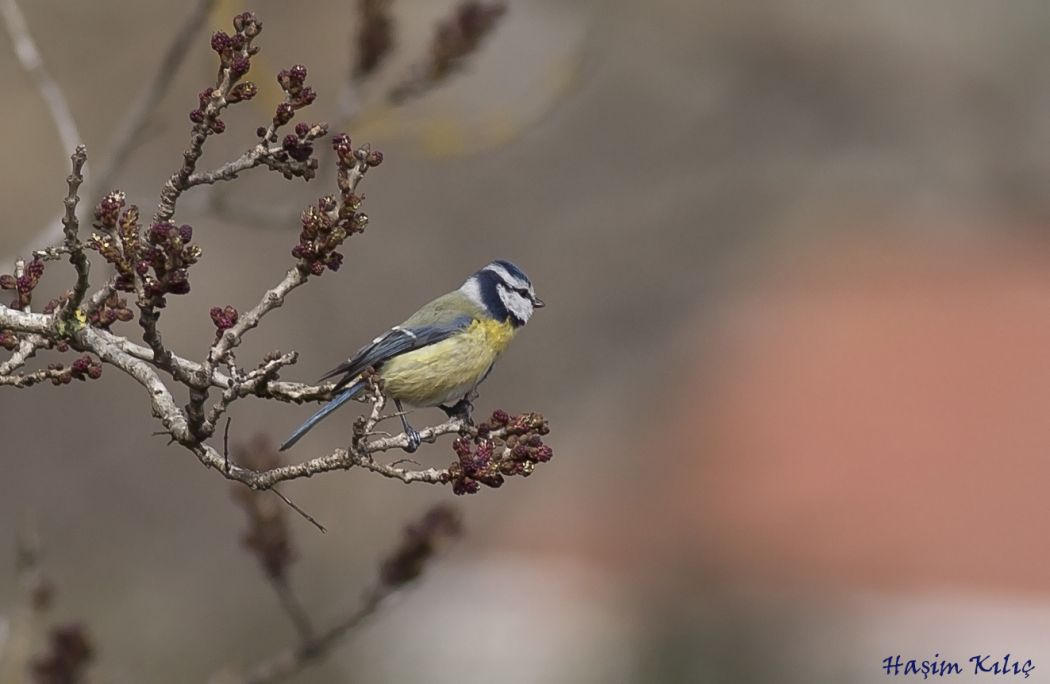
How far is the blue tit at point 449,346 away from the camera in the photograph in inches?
156

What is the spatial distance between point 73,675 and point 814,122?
1317 centimetres

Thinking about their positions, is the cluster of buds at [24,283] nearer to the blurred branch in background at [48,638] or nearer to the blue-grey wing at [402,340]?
the blurred branch in background at [48,638]

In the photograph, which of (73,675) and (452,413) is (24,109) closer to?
(452,413)

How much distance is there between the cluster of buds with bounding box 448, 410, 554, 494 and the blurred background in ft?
6.16

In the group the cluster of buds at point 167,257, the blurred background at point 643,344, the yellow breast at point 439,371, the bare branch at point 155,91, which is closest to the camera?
the cluster of buds at point 167,257

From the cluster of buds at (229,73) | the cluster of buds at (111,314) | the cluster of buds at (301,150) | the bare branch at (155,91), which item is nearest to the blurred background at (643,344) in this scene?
the bare branch at (155,91)

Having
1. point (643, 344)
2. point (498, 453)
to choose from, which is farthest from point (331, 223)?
point (643, 344)

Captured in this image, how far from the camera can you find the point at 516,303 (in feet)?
14.3

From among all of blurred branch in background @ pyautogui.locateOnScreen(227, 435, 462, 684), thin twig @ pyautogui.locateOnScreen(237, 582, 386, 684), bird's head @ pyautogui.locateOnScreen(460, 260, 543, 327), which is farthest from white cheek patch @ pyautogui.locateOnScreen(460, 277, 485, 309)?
thin twig @ pyautogui.locateOnScreen(237, 582, 386, 684)

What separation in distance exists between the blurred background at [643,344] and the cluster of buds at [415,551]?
1.19 meters

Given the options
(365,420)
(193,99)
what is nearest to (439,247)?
(193,99)

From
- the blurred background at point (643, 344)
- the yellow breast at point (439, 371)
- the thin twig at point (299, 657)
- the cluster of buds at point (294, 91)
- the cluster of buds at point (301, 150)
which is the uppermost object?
the blurred background at point (643, 344)

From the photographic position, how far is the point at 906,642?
25.8 feet

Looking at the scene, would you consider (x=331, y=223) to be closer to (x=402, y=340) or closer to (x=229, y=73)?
(x=229, y=73)
